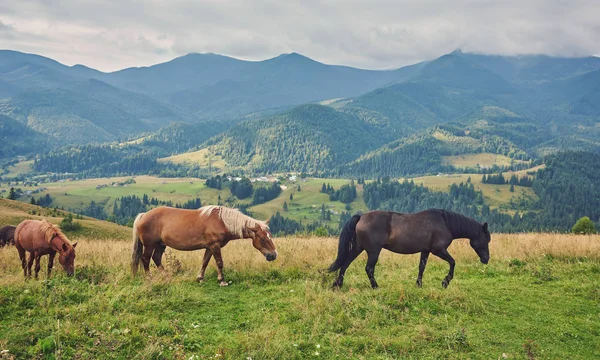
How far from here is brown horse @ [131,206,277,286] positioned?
1202 centimetres

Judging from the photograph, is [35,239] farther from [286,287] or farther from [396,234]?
[396,234]

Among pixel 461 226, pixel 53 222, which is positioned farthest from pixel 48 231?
pixel 53 222

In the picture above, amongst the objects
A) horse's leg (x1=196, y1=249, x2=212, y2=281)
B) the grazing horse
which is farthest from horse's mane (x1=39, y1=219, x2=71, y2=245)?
the grazing horse

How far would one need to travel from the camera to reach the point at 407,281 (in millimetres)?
12461

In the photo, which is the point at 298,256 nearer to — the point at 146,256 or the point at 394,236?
the point at 394,236

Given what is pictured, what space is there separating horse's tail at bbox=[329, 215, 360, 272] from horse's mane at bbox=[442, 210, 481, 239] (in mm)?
3006

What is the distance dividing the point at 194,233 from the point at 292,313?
4.33 metres

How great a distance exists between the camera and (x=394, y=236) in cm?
1159

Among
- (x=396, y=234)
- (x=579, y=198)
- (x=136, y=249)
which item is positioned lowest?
(x=579, y=198)

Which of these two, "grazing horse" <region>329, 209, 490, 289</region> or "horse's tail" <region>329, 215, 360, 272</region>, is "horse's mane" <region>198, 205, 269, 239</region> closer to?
"horse's tail" <region>329, 215, 360, 272</region>

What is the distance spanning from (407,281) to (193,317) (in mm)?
6830

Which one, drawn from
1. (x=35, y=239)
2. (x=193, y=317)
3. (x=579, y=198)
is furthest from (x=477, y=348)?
(x=579, y=198)

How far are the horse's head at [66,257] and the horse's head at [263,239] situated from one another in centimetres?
530

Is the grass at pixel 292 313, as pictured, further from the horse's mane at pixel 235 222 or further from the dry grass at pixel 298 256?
the horse's mane at pixel 235 222
